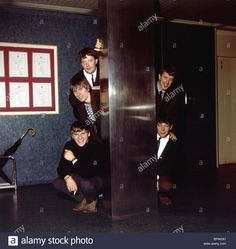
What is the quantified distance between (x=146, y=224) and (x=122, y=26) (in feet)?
5.48

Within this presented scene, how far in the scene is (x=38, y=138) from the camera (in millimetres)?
4672

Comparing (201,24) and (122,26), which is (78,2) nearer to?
(122,26)

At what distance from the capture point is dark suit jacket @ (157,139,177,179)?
3.42m

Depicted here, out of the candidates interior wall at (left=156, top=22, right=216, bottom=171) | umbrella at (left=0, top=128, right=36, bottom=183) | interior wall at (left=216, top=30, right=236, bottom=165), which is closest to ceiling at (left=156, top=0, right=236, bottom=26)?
interior wall at (left=156, top=22, right=216, bottom=171)

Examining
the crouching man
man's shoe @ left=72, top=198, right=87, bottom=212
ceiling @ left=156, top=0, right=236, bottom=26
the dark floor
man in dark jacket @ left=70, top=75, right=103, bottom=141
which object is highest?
ceiling @ left=156, top=0, right=236, bottom=26

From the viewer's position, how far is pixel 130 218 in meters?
3.01

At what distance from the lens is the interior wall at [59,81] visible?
4.47 metres

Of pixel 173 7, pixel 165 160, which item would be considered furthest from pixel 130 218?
pixel 173 7

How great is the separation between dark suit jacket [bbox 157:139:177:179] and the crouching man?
62cm

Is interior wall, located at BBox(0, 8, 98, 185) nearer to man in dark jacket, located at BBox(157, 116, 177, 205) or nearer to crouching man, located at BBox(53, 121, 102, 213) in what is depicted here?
crouching man, located at BBox(53, 121, 102, 213)

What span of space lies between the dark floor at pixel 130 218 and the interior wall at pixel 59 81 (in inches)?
20.6

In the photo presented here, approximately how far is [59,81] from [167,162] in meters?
2.10

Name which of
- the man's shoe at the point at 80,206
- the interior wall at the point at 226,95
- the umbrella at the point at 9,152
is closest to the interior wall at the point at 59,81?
the umbrella at the point at 9,152

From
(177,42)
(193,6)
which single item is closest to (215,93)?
(177,42)
